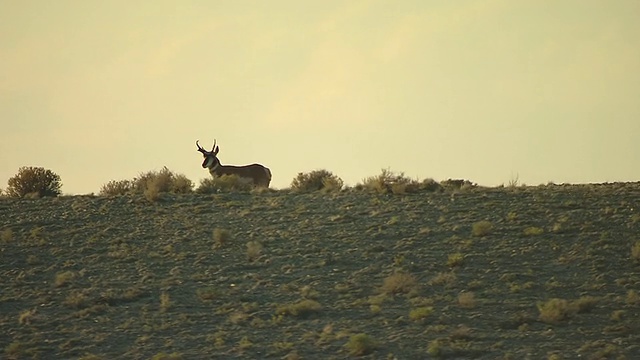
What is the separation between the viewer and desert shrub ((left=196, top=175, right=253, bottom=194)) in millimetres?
41594

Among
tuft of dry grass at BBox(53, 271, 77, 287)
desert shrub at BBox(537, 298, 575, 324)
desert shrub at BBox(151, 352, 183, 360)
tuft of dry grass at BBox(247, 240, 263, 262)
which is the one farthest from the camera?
tuft of dry grass at BBox(247, 240, 263, 262)

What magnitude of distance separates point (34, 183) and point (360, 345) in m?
23.6

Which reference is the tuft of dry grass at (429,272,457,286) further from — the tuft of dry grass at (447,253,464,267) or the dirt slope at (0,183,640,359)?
the tuft of dry grass at (447,253,464,267)

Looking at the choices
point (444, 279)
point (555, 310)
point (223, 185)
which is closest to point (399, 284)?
point (444, 279)

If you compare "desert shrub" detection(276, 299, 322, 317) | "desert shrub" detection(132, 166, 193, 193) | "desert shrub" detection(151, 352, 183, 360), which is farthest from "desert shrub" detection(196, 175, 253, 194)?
"desert shrub" detection(151, 352, 183, 360)

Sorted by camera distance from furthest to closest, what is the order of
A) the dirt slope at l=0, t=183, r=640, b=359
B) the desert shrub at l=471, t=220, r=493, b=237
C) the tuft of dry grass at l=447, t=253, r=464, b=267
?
the desert shrub at l=471, t=220, r=493, b=237 → the tuft of dry grass at l=447, t=253, r=464, b=267 → the dirt slope at l=0, t=183, r=640, b=359

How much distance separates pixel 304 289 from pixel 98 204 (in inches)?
482

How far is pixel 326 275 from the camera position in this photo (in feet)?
101

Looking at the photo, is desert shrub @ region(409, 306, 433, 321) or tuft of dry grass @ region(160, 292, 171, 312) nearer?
desert shrub @ region(409, 306, 433, 321)

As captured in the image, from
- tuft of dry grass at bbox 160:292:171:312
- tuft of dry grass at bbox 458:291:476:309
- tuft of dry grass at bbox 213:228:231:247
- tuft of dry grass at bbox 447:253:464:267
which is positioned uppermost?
tuft of dry grass at bbox 213:228:231:247

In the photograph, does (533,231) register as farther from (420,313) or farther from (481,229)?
(420,313)

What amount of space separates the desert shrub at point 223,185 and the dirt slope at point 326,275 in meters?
1.42

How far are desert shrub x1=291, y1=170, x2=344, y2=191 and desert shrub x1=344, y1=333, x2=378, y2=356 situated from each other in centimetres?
1600

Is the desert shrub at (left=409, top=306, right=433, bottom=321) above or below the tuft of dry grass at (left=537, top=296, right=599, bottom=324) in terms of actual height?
above
